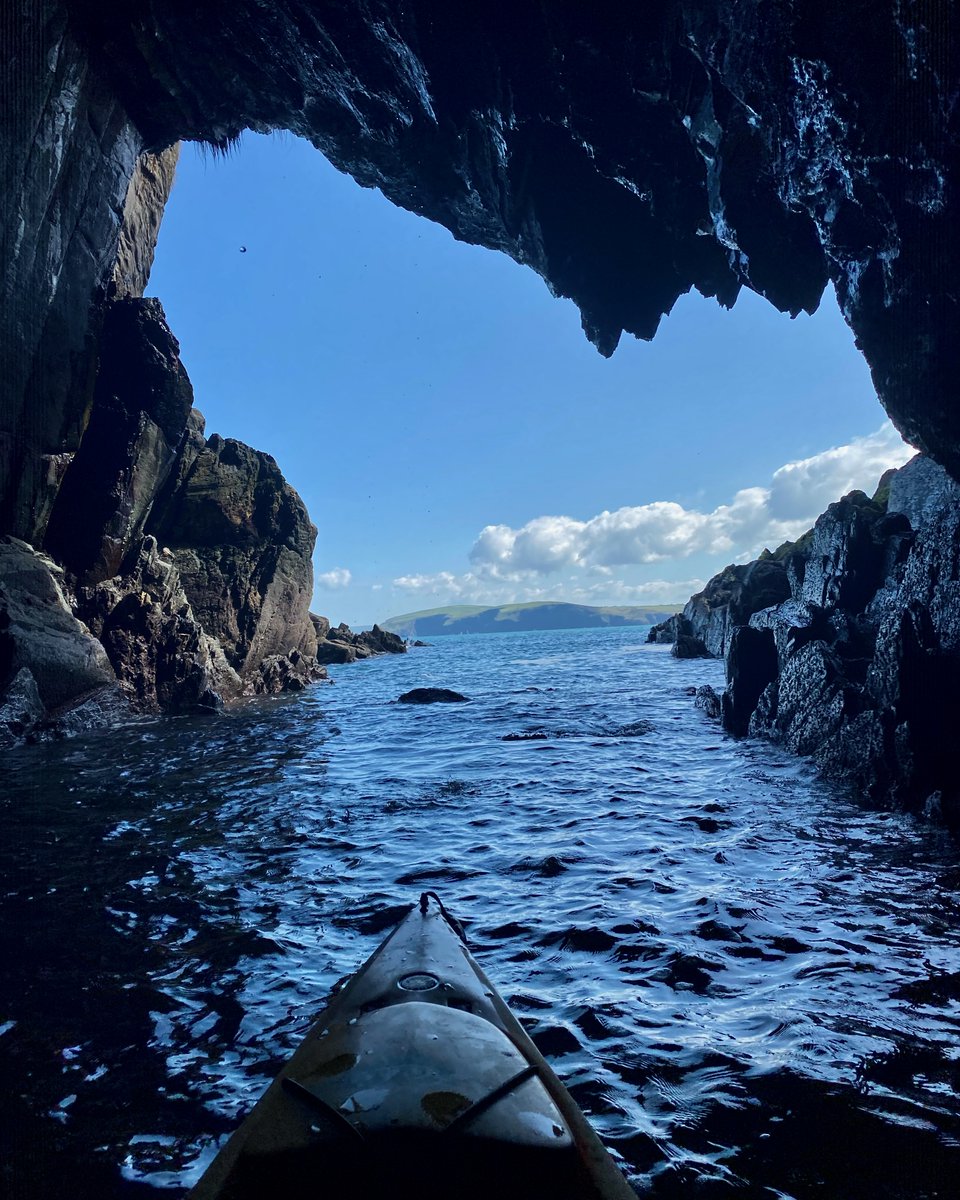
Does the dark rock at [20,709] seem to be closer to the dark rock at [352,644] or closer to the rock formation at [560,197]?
the rock formation at [560,197]

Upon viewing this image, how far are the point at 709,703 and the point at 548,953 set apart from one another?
15269 mm

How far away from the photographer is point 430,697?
24266 millimetres

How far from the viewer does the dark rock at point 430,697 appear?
24016mm

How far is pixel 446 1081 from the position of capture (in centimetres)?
274

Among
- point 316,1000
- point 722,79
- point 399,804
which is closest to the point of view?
point 316,1000

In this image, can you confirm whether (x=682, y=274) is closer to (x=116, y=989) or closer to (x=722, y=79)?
(x=722, y=79)

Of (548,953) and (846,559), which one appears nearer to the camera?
(548,953)

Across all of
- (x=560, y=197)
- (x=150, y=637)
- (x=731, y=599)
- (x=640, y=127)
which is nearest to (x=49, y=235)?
(x=150, y=637)

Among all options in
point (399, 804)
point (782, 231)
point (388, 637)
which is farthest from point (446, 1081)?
point (388, 637)

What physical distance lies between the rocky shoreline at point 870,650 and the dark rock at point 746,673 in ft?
0.10

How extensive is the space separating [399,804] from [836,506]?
15654 mm

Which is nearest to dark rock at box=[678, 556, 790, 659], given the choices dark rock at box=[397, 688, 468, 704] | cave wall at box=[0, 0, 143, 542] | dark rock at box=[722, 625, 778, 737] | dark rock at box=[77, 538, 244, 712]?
dark rock at box=[722, 625, 778, 737]

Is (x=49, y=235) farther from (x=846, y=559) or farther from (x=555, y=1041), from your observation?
(x=846, y=559)

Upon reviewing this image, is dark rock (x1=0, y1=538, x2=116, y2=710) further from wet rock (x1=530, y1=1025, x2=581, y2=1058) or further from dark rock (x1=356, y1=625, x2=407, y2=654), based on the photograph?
dark rock (x1=356, y1=625, x2=407, y2=654)
